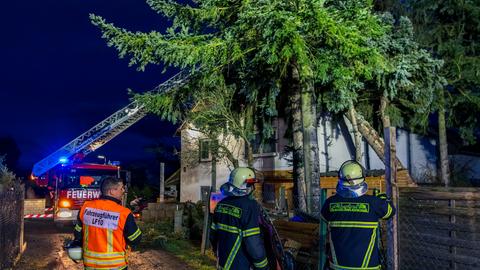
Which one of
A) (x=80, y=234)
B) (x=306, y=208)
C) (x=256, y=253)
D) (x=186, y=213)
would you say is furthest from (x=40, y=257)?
(x=256, y=253)

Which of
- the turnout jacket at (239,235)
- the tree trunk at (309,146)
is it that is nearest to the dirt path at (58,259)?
the tree trunk at (309,146)

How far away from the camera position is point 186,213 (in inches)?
629

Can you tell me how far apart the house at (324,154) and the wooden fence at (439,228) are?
14.3 meters

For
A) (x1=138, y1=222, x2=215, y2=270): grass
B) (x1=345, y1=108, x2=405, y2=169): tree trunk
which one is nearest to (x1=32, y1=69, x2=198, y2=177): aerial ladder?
(x1=138, y1=222, x2=215, y2=270): grass

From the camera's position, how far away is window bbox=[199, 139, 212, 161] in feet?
73.1

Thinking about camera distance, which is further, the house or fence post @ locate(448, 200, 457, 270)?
the house

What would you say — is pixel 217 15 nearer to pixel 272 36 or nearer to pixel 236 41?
pixel 236 41

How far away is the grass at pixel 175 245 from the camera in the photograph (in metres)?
10.3

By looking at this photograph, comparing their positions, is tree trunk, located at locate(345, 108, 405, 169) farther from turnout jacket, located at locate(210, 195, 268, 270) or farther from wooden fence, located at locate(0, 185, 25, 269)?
turnout jacket, located at locate(210, 195, 268, 270)

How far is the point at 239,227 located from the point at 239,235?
84mm

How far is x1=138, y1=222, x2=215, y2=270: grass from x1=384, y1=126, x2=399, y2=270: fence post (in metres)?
4.91

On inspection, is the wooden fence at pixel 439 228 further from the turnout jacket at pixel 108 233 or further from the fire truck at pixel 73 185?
the fire truck at pixel 73 185

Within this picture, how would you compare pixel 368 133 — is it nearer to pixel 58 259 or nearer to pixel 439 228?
pixel 58 259

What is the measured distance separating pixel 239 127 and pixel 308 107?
4619mm
